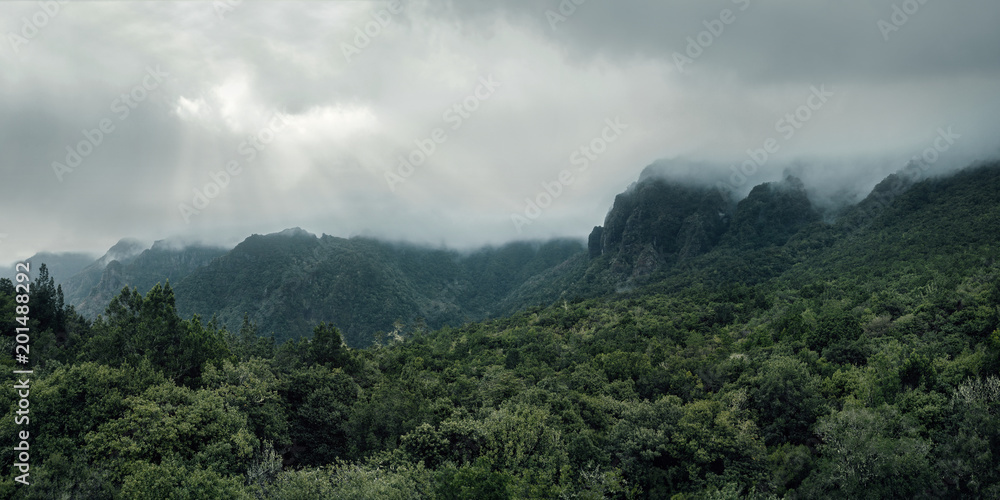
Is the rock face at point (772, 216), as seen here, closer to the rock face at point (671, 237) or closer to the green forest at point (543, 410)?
the rock face at point (671, 237)

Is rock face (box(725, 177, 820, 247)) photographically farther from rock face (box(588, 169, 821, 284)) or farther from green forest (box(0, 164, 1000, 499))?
green forest (box(0, 164, 1000, 499))

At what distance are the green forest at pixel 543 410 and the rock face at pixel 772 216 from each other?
88.2 metres

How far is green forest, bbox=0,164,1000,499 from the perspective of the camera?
33500mm

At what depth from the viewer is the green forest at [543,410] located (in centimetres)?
3350

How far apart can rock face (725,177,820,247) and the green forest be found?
88.2 meters

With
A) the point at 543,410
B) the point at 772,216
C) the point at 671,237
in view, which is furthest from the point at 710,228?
the point at 543,410

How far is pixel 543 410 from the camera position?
150ft

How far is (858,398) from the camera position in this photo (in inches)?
1775

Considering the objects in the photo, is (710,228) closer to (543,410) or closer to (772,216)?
(772,216)

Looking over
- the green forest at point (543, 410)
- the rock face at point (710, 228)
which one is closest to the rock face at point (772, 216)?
the rock face at point (710, 228)

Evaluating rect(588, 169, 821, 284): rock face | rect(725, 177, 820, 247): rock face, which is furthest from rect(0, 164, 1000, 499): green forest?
rect(588, 169, 821, 284): rock face

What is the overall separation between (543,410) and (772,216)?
541ft

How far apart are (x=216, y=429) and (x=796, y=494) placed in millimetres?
44824

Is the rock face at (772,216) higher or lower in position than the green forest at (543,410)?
higher
